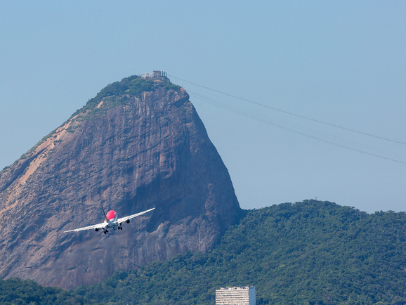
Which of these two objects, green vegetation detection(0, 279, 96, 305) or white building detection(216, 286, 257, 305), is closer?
green vegetation detection(0, 279, 96, 305)

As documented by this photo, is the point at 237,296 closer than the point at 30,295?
No

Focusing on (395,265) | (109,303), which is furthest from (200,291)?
(395,265)

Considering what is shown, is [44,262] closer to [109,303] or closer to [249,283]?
[109,303]

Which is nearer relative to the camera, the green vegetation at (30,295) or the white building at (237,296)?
the green vegetation at (30,295)
